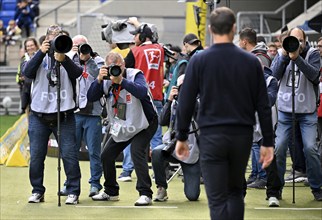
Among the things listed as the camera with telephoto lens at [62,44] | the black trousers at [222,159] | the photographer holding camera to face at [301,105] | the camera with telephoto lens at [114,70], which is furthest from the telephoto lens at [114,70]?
the black trousers at [222,159]

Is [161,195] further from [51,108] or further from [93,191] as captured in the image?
[51,108]

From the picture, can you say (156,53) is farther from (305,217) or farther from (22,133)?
(22,133)

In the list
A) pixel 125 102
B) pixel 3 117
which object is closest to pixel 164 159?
pixel 125 102

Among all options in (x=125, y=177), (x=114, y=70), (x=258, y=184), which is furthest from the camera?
(x=125, y=177)

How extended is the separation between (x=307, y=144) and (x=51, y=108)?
9.81 feet

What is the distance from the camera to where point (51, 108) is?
423 inches

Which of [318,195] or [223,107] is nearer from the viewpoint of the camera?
[223,107]

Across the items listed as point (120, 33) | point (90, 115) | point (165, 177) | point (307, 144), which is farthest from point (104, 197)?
point (307, 144)

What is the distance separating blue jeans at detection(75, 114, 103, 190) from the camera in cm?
1166

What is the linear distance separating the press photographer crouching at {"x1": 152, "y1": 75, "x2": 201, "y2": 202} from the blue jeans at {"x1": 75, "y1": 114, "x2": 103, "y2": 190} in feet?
2.61

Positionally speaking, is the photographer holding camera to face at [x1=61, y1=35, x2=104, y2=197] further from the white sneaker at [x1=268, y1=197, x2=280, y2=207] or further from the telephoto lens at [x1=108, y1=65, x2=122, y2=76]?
the white sneaker at [x1=268, y1=197, x2=280, y2=207]

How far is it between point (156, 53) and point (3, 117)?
14.2 metres

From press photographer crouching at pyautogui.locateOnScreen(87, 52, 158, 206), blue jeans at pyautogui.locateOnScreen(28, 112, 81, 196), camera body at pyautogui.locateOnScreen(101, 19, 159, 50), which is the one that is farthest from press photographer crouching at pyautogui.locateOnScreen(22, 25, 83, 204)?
camera body at pyautogui.locateOnScreen(101, 19, 159, 50)

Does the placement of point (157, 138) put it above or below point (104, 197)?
above
